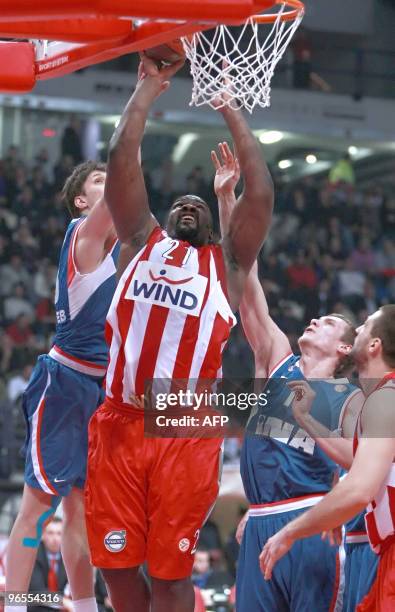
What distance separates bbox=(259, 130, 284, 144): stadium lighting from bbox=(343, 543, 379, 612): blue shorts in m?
14.5

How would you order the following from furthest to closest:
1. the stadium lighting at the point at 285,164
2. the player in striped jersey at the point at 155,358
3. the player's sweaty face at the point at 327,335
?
the stadium lighting at the point at 285,164 < the player's sweaty face at the point at 327,335 < the player in striped jersey at the point at 155,358

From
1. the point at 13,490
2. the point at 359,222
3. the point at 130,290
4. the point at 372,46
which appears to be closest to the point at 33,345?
the point at 13,490

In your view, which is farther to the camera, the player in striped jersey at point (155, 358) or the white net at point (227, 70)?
the white net at point (227, 70)

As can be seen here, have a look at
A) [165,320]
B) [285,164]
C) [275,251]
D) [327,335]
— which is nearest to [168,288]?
[165,320]

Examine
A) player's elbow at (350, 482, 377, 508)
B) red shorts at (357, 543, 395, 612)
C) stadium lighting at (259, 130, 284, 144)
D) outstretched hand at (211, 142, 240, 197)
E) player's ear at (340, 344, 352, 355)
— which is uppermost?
stadium lighting at (259, 130, 284, 144)

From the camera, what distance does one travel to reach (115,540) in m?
4.36

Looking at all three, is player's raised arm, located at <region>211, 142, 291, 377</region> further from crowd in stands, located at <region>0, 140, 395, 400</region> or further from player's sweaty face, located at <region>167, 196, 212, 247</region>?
crowd in stands, located at <region>0, 140, 395, 400</region>

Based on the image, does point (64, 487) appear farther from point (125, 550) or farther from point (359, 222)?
point (359, 222)

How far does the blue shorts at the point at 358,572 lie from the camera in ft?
15.6

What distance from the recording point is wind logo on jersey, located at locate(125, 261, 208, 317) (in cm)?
440

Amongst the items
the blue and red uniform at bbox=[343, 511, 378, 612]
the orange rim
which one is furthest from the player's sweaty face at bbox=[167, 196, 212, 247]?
the blue and red uniform at bbox=[343, 511, 378, 612]

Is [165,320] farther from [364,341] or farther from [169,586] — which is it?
[169,586]

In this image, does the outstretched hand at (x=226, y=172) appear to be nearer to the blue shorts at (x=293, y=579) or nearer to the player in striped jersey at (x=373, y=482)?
the player in striped jersey at (x=373, y=482)

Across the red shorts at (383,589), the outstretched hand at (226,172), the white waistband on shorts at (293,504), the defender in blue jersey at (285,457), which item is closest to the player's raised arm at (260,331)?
the defender in blue jersey at (285,457)
